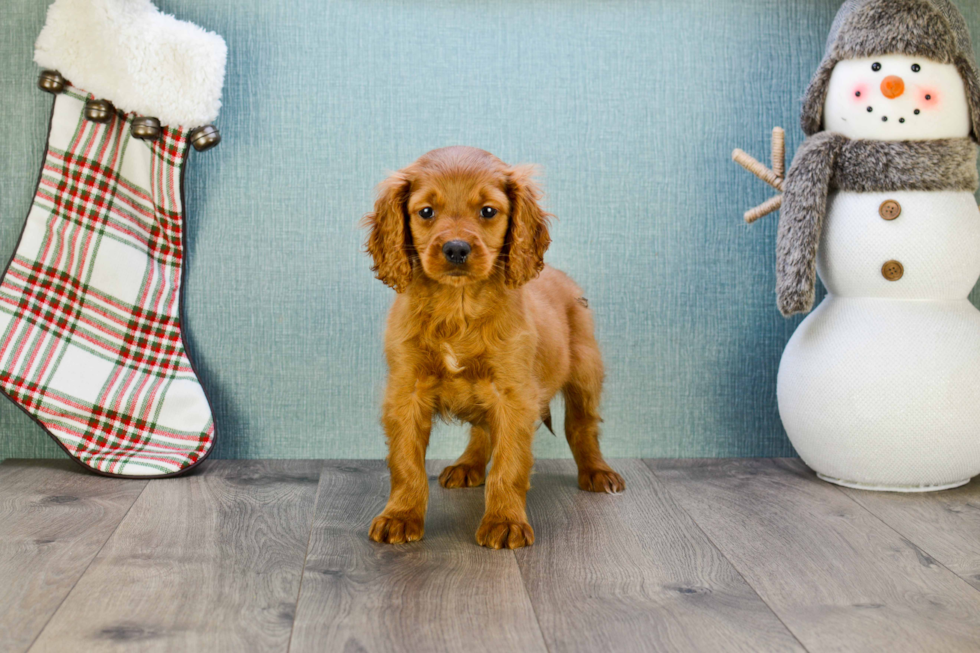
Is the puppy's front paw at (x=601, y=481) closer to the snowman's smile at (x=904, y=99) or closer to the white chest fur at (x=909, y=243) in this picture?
the white chest fur at (x=909, y=243)

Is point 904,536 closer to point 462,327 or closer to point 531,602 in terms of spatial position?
point 531,602

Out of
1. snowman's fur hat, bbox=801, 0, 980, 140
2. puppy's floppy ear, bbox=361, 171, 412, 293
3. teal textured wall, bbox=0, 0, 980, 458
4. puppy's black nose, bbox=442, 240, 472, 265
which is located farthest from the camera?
teal textured wall, bbox=0, 0, 980, 458

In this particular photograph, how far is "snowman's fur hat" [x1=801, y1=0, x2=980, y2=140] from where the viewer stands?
6.77 ft

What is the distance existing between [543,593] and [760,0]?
1.75m

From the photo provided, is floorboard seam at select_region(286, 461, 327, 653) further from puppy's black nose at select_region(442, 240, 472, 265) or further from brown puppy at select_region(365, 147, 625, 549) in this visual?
puppy's black nose at select_region(442, 240, 472, 265)

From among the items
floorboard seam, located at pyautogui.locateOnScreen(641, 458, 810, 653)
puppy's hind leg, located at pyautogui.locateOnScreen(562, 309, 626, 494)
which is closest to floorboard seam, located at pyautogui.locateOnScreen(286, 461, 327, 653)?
puppy's hind leg, located at pyautogui.locateOnScreen(562, 309, 626, 494)

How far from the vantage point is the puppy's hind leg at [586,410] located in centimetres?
219

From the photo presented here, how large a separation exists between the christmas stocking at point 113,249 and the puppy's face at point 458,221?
2.29 ft

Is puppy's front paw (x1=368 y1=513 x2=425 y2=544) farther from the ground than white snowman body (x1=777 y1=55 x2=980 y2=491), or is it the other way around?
white snowman body (x1=777 y1=55 x2=980 y2=491)

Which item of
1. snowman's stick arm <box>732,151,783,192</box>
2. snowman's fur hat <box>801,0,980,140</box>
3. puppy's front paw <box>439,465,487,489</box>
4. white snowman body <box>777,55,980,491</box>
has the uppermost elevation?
snowman's fur hat <box>801,0,980,140</box>

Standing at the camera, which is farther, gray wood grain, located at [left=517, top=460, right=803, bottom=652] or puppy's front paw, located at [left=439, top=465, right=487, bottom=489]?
puppy's front paw, located at [left=439, top=465, right=487, bottom=489]

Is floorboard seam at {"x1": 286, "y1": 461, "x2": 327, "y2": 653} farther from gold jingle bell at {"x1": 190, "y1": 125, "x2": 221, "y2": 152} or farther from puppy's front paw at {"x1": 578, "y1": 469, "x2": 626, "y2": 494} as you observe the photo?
gold jingle bell at {"x1": 190, "y1": 125, "x2": 221, "y2": 152}

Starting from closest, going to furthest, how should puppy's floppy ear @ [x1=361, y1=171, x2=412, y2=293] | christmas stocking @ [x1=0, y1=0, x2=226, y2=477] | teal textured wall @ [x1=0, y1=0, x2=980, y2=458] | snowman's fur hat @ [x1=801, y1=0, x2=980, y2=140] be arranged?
puppy's floppy ear @ [x1=361, y1=171, x2=412, y2=293] → snowman's fur hat @ [x1=801, y1=0, x2=980, y2=140] → christmas stocking @ [x1=0, y1=0, x2=226, y2=477] → teal textured wall @ [x1=0, y1=0, x2=980, y2=458]

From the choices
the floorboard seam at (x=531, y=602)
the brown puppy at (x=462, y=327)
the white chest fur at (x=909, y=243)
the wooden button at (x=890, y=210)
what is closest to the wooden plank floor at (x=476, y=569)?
the floorboard seam at (x=531, y=602)
